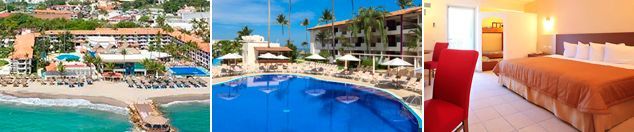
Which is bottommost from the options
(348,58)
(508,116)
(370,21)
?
(508,116)

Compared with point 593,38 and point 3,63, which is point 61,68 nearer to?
point 3,63

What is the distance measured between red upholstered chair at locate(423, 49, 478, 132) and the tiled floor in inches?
30.5

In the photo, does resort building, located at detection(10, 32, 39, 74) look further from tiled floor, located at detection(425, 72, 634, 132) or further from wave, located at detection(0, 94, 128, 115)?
tiled floor, located at detection(425, 72, 634, 132)

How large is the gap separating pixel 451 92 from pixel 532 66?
2264mm

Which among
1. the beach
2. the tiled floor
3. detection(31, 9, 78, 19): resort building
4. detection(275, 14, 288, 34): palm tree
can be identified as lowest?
the tiled floor

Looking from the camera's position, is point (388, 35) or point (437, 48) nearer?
point (388, 35)

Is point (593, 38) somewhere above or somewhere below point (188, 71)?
above

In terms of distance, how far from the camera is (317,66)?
7.40 feet

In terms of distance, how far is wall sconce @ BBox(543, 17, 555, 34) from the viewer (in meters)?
5.22

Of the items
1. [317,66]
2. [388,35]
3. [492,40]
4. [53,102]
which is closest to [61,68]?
[53,102]

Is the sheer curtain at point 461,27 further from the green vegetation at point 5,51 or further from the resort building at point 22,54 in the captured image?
the green vegetation at point 5,51

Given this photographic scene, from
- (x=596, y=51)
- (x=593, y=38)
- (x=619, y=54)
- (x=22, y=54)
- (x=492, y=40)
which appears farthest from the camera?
(x=492, y=40)

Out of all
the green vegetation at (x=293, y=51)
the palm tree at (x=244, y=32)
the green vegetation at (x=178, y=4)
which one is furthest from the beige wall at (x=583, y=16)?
the green vegetation at (x=178, y=4)

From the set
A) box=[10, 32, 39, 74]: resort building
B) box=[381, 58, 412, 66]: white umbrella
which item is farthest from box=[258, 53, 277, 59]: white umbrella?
box=[10, 32, 39, 74]: resort building
